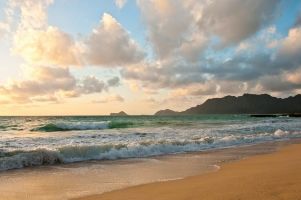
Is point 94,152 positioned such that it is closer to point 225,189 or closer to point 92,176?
point 92,176

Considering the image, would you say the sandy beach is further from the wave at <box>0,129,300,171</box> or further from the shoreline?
the wave at <box>0,129,300,171</box>

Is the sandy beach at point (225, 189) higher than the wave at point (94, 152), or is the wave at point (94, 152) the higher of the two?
the wave at point (94, 152)

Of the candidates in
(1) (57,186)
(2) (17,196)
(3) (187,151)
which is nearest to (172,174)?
(1) (57,186)

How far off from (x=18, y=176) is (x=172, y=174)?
4517 millimetres

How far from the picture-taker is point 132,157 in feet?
50.0

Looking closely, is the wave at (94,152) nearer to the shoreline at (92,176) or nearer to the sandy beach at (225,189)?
the shoreline at (92,176)

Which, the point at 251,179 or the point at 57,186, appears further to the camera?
the point at 57,186

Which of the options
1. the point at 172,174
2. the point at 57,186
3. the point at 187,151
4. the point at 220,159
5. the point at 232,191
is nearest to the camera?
the point at 232,191

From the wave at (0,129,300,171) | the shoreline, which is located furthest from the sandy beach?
the wave at (0,129,300,171)

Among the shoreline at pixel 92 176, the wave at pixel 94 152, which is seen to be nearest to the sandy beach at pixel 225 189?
the shoreline at pixel 92 176

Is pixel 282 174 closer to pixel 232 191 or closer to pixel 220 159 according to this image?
pixel 232 191

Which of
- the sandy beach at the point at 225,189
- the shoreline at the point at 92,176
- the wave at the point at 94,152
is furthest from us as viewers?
the wave at the point at 94,152

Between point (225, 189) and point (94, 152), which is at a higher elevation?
point (94, 152)

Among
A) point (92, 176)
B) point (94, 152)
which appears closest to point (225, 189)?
point (92, 176)
